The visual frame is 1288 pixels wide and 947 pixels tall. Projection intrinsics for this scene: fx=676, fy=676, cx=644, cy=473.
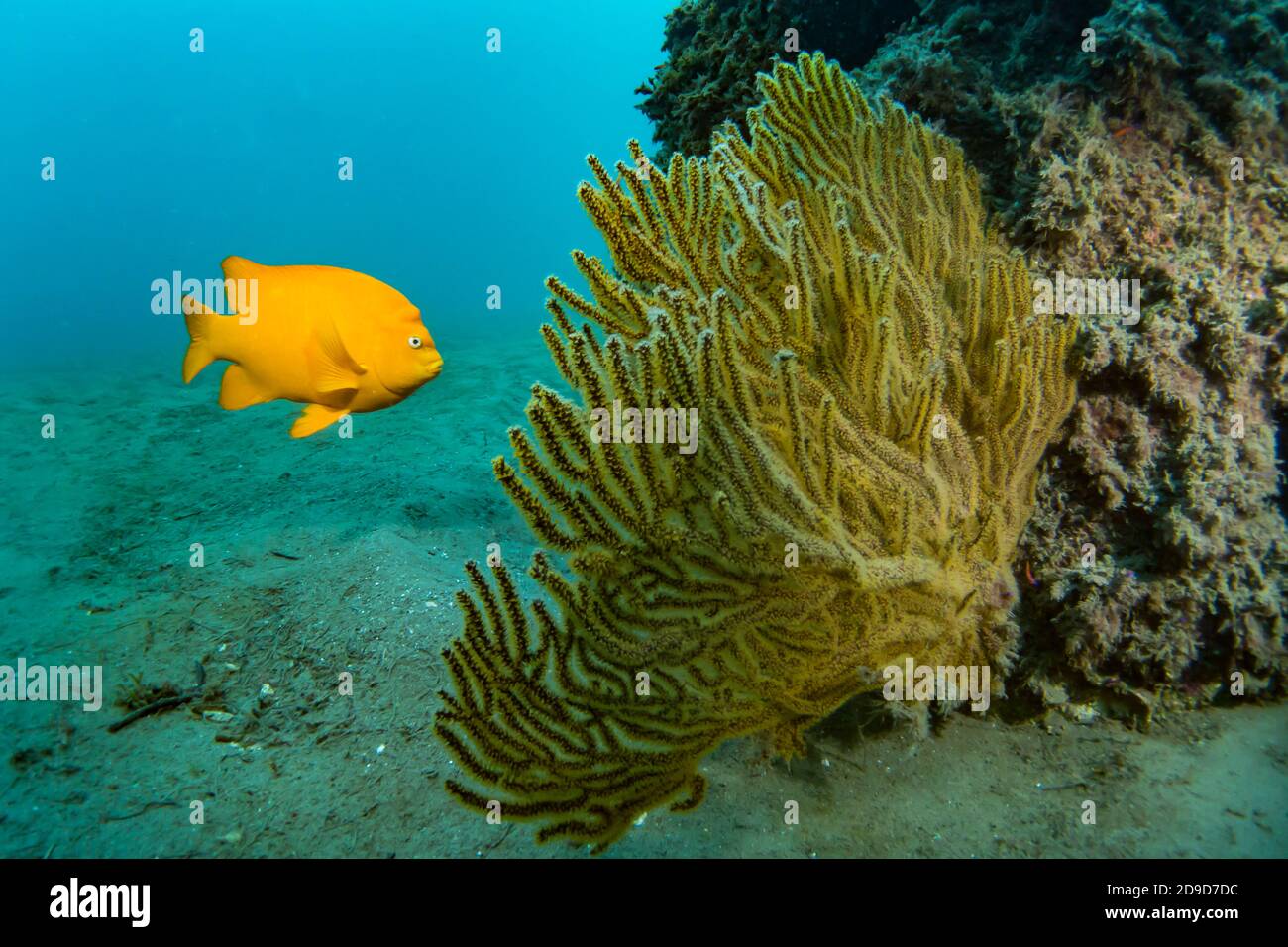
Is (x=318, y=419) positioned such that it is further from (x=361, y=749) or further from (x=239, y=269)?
(x=361, y=749)

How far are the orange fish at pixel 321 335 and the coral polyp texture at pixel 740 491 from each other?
24.4 inches

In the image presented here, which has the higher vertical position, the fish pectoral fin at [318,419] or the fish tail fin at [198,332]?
the fish tail fin at [198,332]

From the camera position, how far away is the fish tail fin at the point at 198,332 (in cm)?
277

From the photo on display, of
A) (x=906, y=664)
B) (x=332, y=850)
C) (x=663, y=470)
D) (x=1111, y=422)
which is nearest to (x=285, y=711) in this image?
(x=332, y=850)

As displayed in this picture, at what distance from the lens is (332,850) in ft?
9.17

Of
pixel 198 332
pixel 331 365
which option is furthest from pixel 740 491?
pixel 198 332

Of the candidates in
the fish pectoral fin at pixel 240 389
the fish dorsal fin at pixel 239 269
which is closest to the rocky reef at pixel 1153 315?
the fish dorsal fin at pixel 239 269

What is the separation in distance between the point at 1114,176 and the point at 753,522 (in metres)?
2.67

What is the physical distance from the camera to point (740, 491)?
7.61 feet

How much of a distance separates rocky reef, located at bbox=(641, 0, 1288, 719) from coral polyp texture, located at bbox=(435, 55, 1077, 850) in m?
0.26

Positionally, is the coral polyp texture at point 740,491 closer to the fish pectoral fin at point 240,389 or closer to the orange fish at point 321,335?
the orange fish at point 321,335

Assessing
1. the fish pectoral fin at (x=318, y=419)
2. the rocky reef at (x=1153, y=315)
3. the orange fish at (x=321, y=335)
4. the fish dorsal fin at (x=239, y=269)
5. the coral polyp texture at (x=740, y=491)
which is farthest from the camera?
the rocky reef at (x=1153, y=315)

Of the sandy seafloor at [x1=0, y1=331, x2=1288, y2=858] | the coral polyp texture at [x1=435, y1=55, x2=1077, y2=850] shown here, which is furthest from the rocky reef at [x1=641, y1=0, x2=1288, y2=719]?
the sandy seafloor at [x1=0, y1=331, x2=1288, y2=858]

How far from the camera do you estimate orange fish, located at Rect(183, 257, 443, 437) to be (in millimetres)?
2596
